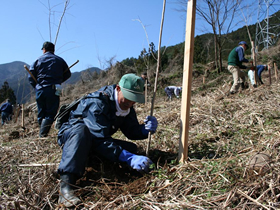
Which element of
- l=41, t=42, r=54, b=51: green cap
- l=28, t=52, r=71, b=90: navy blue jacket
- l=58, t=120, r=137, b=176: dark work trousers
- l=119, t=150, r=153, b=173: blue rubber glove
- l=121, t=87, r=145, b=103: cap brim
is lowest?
l=119, t=150, r=153, b=173: blue rubber glove

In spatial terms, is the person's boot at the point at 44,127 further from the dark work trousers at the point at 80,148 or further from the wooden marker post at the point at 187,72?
the wooden marker post at the point at 187,72

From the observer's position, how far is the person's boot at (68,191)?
5.50 ft

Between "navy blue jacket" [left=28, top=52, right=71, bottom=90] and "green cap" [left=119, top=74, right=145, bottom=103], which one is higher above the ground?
"navy blue jacket" [left=28, top=52, right=71, bottom=90]

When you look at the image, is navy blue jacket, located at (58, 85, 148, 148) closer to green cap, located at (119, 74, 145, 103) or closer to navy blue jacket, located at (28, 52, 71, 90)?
green cap, located at (119, 74, 145, 103)

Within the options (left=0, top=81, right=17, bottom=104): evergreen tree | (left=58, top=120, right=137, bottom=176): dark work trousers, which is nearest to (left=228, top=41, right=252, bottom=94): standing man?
(left=58, top=120, right=137, bottom=176): dark work trousers

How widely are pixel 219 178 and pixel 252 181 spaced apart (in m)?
0.24

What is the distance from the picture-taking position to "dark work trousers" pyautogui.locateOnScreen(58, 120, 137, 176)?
182 cm

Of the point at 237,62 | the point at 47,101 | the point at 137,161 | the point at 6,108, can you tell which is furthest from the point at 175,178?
the point at 6,108

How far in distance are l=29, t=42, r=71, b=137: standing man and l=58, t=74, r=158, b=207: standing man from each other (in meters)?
1.46

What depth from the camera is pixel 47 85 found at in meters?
3.59

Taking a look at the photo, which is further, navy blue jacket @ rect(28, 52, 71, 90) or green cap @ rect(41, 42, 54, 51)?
green cap @ rect(41, 42, 54, 51)

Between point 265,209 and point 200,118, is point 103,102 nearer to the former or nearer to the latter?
point 265,209

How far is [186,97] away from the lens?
2020mm

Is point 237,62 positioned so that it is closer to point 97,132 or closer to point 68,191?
point 97,132
